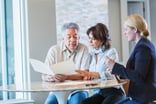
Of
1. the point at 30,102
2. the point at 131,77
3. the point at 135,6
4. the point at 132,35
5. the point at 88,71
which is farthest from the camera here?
the point at 135,6

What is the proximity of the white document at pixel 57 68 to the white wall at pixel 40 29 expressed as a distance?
2.96 ft

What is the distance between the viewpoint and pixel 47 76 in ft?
9.32

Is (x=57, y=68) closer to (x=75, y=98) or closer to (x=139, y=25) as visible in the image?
(x=75, y=98)

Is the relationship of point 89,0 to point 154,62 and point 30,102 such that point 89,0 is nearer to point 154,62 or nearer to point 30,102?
point 30,102

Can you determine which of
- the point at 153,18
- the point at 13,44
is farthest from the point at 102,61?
the point at 153,18

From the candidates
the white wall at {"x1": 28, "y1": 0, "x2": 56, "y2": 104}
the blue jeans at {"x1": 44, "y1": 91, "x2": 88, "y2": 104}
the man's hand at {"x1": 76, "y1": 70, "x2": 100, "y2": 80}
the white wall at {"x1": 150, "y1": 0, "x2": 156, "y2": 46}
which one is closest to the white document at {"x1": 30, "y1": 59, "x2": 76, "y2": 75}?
the man's hand at {"x1": 76, "y1": 70, "x2": 100, "y2": 80}

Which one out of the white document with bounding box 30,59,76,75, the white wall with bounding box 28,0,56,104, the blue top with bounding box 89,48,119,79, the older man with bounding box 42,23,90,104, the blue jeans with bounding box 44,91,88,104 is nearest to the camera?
the white document with bounding box 30,59,76,75

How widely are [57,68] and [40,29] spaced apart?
3.45 ft

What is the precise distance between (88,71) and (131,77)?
0.82m

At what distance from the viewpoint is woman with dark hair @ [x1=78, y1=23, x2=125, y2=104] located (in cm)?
287

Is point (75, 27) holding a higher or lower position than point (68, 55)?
higher

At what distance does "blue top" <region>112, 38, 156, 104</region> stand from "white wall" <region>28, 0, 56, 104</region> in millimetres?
1504

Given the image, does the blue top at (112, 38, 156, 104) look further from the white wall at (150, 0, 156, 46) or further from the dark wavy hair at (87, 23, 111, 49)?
the white wall at (150, 0, 156, 46)

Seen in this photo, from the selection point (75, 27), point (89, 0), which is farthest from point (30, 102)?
point (89, 0)
